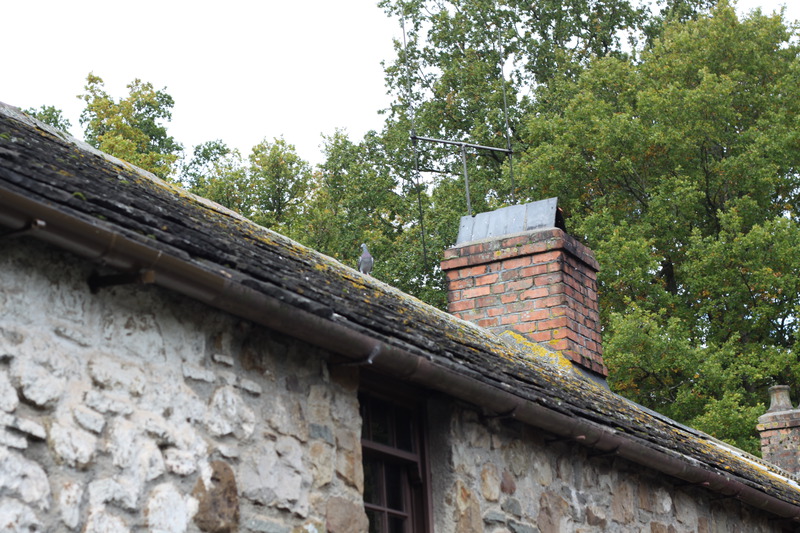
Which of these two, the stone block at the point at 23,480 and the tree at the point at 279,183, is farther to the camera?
the tree at the point at 279,183

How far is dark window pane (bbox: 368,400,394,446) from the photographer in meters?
6.22

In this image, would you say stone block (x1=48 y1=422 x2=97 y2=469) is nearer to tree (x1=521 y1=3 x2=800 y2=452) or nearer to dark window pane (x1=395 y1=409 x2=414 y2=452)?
dark window pane (x1=395 y1=409 x2=414 y2=452)

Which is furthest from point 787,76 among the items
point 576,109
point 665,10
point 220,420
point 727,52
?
point 220,420

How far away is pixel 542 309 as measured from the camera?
10633 mm

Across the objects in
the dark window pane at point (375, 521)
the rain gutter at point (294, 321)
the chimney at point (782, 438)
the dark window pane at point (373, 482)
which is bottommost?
the dark window pane at point (375, 521)

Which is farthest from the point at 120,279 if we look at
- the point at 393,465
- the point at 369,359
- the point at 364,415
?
the point at 393,465

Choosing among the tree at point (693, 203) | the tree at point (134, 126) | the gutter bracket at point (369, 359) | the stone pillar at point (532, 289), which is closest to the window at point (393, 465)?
the gutter bracket at point (369, 359)

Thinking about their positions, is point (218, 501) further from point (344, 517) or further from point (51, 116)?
point (51, 116)

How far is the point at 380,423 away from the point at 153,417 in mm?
1945

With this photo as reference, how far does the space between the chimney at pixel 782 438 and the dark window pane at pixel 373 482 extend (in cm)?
997

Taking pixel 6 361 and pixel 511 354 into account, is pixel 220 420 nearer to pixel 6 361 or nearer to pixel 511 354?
pixel 6 361

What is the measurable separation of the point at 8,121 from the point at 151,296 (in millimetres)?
1698

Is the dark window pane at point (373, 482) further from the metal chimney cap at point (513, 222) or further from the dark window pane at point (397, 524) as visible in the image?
the metal chimney cap at point (513, 222)

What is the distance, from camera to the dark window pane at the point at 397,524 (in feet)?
20.4
